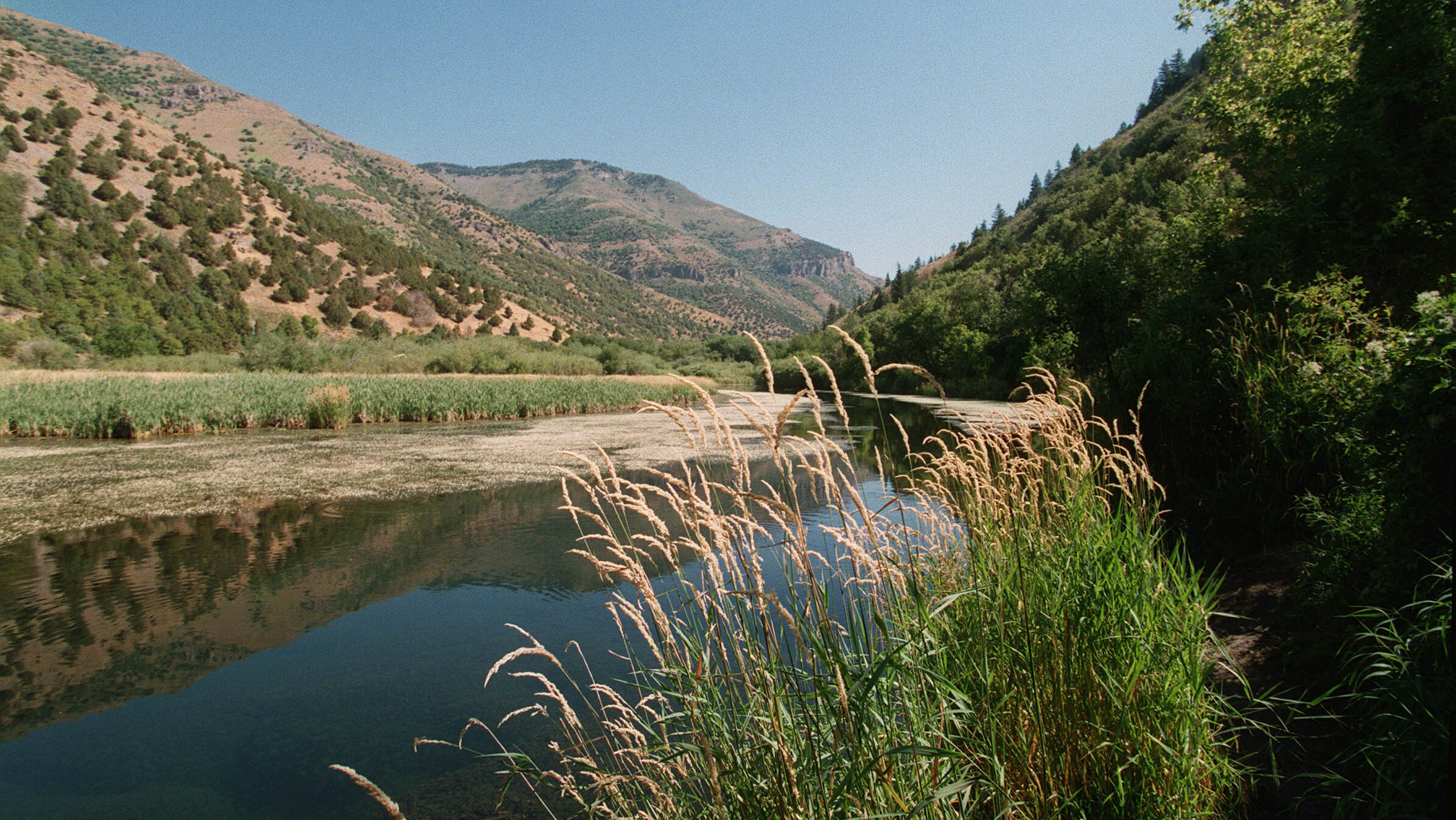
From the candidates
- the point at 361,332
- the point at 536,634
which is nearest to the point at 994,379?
the point at 536,634

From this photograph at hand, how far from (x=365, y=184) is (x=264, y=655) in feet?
365

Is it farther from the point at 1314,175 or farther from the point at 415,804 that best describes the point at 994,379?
the point at 415,804

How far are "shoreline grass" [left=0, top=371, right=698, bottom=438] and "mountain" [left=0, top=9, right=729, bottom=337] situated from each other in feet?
134

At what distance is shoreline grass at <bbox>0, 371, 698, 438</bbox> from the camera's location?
1719cm

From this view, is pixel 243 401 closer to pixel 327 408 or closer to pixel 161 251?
pixel 327 408

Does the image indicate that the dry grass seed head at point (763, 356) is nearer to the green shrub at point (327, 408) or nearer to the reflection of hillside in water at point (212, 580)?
the reflection of hillside in water at point (212, 580)

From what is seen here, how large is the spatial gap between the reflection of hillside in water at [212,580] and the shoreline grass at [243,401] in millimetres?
→ 5130

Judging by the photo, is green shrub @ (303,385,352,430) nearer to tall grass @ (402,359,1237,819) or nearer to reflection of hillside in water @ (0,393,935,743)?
reflection of hillside in water @ (0,393,935,743)

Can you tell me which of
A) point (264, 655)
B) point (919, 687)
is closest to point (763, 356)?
point (919, 687)

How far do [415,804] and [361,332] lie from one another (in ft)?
169

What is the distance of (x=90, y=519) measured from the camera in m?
9.01

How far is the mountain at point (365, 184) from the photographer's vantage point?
83688mm

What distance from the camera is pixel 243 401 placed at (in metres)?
20.3

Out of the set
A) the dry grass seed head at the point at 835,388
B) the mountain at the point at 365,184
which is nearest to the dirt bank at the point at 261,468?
the dry grass seed head at the point at 835,388
